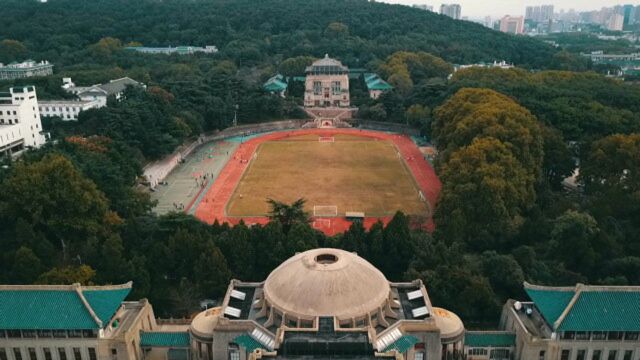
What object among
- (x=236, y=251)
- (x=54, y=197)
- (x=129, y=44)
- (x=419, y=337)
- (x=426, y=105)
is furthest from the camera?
Result: (x=129, y=44)

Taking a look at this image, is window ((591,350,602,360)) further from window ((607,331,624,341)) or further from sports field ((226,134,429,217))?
sports field ((226,134,429,217))

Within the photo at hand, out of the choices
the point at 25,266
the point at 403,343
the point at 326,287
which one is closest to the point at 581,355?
the point at 403,343

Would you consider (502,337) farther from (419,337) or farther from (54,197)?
(54,197)

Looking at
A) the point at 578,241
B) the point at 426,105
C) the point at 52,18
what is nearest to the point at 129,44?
the point at 52,18

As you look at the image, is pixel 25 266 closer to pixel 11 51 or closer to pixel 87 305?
pixel 87 305

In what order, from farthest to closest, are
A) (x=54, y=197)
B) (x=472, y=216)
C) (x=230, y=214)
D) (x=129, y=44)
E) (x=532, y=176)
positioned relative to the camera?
(x=129, y=44)
(x=230, y=214)
(x=532, y=176)
(x=472, y=216)
(x=54, y=197)

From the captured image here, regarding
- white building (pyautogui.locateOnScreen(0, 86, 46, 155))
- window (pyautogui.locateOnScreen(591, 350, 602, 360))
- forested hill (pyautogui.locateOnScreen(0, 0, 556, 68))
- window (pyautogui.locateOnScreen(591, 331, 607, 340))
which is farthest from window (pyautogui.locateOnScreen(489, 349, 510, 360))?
forested hill (pyautogui.locateOnScreen(0, 0, 556, 68))
